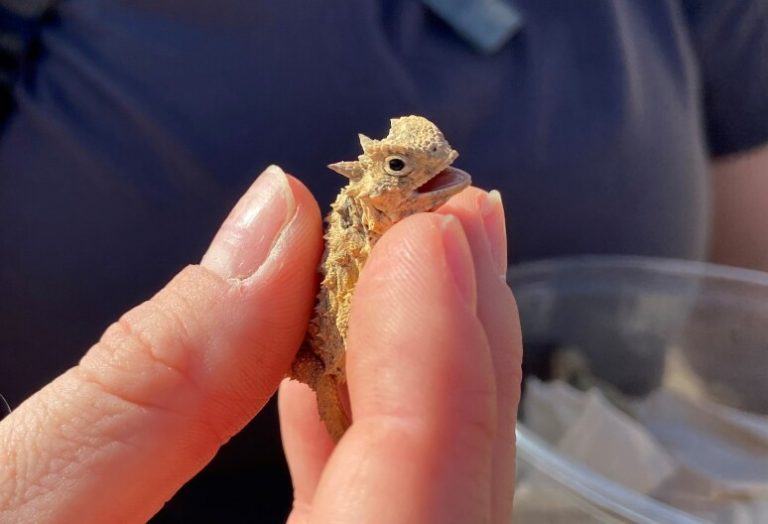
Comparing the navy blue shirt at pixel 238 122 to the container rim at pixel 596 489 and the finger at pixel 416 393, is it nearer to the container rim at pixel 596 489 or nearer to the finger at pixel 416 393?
the container rim at pixel 596 489

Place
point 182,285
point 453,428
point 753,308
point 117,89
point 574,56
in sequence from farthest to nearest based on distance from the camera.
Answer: point 753,308
point 574,56
point 117,89
point 182,285
point 453,428

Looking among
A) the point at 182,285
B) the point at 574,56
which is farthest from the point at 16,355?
the point at 574,56

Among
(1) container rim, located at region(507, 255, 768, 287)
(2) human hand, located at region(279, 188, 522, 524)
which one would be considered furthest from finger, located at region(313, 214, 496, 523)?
(1) container rim, located at region(507, 255, 768, 287)

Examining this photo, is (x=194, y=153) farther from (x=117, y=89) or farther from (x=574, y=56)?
(x=574, y=56)

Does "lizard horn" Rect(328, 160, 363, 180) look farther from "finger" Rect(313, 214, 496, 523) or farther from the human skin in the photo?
"finger" Rect(313, 214, 496, 523)

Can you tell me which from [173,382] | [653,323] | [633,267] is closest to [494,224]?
[173,382]
